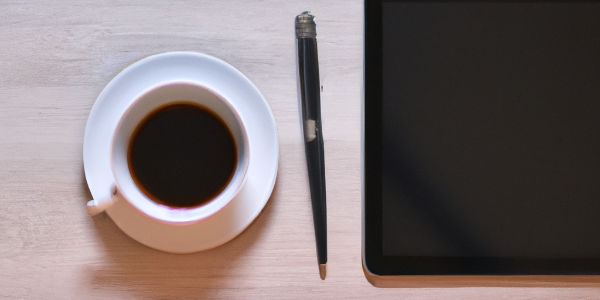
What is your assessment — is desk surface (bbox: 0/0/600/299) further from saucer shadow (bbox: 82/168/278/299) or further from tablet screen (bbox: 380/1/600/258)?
tablet screen (bbox: 380/1/600/258)

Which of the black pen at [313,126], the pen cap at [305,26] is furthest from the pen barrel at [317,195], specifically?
the pen cap at [305,26]

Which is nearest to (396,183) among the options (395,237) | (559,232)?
(395,237)

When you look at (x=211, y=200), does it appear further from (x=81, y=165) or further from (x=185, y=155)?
(x=81, y=165)

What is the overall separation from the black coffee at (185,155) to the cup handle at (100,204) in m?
0.03

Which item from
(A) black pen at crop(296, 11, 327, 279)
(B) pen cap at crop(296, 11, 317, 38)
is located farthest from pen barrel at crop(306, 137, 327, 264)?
(B) pen cap at crop(296, 11, 317, 38)

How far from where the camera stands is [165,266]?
0.53 meters

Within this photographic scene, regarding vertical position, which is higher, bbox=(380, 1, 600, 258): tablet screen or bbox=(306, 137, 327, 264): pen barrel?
bbox=(380, 1, 600, 258): tablet screen

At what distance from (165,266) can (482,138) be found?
0.37 meters

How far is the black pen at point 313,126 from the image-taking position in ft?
1.70

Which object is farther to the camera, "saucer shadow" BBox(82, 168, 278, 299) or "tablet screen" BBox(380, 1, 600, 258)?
"saucer shadow" BBox(82, 168, 278, 299)

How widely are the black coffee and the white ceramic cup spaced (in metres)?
0.01

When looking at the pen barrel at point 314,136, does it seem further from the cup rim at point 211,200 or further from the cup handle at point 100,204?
the cup handle at point 100,204

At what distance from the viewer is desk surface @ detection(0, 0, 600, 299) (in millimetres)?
530

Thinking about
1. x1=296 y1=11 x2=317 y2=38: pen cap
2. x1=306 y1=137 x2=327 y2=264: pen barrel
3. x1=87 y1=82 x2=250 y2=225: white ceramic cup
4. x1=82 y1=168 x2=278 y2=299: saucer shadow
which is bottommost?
x1=82 y1=168 x2=278 y2=299: saucer shadow
